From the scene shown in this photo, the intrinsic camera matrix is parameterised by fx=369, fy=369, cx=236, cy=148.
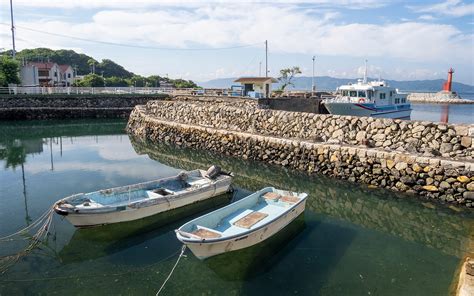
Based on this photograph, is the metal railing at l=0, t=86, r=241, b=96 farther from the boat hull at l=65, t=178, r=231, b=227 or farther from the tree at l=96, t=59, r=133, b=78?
the tree at l=96, t=59, r=133, b=78

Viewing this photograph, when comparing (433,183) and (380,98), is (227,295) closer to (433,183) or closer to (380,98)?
(433,183)

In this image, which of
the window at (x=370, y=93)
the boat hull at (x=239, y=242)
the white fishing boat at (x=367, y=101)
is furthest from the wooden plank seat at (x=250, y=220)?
the window at (x=370, y=93)

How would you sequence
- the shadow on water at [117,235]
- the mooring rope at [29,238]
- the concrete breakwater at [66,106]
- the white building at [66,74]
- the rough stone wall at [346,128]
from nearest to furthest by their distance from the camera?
the mooring rope at [29,238], the shadow on water at [117,235], the rough stone wall at [346,128], the concrete breakwater at [66,106], the white building at [66,74]

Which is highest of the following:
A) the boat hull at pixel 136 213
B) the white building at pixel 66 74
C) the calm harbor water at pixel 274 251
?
the white building at pixel 66 74

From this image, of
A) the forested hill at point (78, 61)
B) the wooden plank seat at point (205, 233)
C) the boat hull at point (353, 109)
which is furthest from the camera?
the forested hill at point (78, 61)

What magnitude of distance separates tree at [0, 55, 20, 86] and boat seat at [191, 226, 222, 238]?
128 feet

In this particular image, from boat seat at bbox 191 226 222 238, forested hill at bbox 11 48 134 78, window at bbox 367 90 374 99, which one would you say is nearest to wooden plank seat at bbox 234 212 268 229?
boat seat at bbox 191 226 222 238

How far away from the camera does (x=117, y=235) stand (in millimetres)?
9328

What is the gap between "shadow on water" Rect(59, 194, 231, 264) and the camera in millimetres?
8416

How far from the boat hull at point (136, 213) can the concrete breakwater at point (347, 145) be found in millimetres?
5680

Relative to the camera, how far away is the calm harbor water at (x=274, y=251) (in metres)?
7.11

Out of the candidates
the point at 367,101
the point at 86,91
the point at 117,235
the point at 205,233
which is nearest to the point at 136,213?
the point at 117,235

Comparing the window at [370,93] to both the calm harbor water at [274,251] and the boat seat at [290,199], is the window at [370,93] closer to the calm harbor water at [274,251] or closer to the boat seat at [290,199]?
the calm harbor water at [274,251]

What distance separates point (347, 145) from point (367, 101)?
14.4 m
